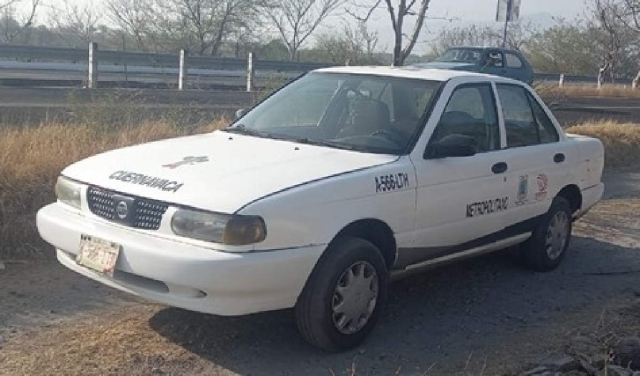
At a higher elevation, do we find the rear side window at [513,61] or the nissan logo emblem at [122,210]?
the rear side window at [513,61]

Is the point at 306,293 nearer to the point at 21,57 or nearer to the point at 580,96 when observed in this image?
the point at 21,57

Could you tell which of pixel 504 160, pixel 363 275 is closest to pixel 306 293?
pixel 363 275

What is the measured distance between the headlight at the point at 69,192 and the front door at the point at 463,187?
1.97 metres


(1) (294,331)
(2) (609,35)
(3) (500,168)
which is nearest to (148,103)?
(3) (500,168)

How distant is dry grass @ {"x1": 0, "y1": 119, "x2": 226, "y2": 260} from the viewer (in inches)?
239

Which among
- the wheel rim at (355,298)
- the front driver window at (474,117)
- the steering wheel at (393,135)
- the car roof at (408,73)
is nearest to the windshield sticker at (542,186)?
the front driver window at (474,117)

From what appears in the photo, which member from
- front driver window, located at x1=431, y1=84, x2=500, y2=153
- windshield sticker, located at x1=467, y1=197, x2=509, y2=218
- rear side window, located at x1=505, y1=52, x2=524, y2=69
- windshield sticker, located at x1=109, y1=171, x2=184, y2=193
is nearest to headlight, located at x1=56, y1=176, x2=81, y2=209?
windshield sticker, located at x1=109, y1=171, x2=184, y2=193

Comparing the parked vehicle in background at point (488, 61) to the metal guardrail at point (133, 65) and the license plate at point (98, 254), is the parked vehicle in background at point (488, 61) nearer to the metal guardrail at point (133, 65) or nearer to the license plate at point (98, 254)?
the metal guardrail at point (133, 65)

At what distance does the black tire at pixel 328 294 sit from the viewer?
4383 millimetres

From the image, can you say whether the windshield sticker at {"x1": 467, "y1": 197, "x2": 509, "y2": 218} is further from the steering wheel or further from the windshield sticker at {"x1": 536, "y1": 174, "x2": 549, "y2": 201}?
the steering wheel

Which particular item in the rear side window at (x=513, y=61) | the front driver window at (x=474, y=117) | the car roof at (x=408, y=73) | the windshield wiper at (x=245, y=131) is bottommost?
the windshield wiper at (x=245, y=131)

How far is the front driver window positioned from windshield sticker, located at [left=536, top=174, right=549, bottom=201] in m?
0.64

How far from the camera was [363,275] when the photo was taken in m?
4.67

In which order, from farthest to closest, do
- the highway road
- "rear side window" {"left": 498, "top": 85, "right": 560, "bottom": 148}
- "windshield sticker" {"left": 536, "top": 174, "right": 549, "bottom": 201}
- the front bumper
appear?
1. the highway road
2. "windshield sticker" {"left": 536, "top": 174, "right": 549, "bottom": 201}
3. "rear side window" {"left": 498, "top": 85, "right": 560, "bottom": 148}
4. the front bumper
